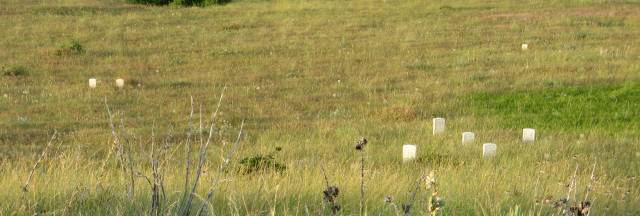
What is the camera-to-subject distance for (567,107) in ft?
45.8

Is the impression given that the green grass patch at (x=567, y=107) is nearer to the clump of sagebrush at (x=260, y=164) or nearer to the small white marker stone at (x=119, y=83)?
the clump of sagebrush at (x=260, y=164)

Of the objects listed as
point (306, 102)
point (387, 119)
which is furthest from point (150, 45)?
point (387, 119)

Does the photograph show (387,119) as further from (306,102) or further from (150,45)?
(150,45)

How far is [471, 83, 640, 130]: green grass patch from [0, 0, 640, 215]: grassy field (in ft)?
0.14

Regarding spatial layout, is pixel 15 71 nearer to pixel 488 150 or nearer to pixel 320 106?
pixel 320 106

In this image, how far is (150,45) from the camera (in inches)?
960

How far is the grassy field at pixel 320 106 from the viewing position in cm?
589

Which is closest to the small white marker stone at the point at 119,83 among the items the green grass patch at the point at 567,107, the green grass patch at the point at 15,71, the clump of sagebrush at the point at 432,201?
the green grass patch at the point at 15,71

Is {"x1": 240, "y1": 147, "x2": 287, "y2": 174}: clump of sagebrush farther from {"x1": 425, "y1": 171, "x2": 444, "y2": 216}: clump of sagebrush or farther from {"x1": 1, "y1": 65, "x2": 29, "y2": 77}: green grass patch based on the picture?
{"x1": 1, "y1": 65, "x2": 29, "y2": 77}: green grass patch

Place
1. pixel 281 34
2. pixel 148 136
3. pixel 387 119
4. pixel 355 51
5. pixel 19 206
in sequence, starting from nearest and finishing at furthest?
pixel 19 206 < pixel 148 136 < pixel 387 119 < pixel 355 51 < pixel 281 34

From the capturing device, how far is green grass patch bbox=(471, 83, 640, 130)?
1271 centimetres

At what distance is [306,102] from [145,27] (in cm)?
1511

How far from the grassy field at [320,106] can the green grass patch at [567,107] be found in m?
0.04

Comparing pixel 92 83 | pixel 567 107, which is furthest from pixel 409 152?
pixel 92 83
